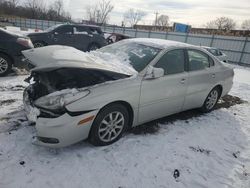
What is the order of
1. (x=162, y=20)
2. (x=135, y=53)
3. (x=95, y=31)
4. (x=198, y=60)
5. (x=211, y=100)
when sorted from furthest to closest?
(x=162, y=20) → (x=95, y=31) → (x=211, y=100) → (x=198, y=60) → (x=135, y=53)

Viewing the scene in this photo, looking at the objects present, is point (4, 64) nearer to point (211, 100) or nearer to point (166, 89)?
point (166, 89)

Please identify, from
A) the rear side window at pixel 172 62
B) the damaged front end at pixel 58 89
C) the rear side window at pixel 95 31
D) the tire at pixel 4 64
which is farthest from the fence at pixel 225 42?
the damaged front end at pixel 58 89

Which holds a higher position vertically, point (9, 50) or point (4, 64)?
point (9, 50)

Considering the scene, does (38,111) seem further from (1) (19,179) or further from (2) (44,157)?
(1) (19,179)

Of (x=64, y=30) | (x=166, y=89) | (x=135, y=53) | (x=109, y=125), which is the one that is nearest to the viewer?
(x=109, y=125)

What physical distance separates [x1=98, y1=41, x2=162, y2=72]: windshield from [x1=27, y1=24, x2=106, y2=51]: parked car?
7.66 meters

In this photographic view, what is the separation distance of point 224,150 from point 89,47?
9911mm

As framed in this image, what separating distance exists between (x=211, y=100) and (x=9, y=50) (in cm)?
548

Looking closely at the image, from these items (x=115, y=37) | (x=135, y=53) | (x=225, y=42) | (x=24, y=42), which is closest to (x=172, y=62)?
(x=135, y=53)

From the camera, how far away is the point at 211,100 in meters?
5.24

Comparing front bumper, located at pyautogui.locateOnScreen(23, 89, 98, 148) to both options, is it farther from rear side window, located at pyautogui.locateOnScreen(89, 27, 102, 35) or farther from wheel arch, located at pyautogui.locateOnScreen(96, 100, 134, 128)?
rear side window, located at pyautogui.locateOnScreen(89, 27, 102, 35)

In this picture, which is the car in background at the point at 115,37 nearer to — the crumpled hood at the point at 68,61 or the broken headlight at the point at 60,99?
the crumpled hood at the point at 68,61

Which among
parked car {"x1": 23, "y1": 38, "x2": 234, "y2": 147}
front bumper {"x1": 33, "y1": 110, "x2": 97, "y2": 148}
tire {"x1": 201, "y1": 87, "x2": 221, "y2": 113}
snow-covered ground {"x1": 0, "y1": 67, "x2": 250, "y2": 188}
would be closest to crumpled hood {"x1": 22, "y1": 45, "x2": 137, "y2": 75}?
parked car {"x1": 23, "y1": 38, "x2": 234, "y2": 147}

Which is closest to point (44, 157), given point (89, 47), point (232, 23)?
point (89, 47)
